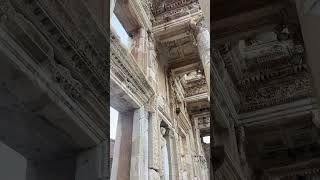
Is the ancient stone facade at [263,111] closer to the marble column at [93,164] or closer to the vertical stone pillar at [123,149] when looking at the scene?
the vertical stone pillar at [123,149]

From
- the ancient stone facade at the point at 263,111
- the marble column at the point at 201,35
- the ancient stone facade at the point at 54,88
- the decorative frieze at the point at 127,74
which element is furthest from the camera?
the marble column at the point at 201,35

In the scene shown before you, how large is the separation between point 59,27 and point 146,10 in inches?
350

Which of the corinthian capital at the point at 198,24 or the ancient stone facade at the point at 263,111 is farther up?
the corinthian capital at the point at 198,24

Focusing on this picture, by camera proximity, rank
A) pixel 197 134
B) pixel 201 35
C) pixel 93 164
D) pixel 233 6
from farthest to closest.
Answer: pixel 197 134 → pixel 201 35 → pixel 233 6 → pixel 93 164

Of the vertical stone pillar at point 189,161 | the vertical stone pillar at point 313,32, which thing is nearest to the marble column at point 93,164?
the vertical stone pillar at point 313,32

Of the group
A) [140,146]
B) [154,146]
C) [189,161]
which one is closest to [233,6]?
[140,146]

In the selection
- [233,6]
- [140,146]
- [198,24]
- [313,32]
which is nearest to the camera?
[313,32]

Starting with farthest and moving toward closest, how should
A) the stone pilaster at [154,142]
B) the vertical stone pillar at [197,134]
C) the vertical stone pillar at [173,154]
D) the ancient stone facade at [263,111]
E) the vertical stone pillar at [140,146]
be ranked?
1. the vertical stone pillar at [197,134]
2. the vertical stone pillar at [173,154]
3. the stone pilaster at [154,142]
4. the vertical stone pillar at [140,146]
5. the ancient stone facade at [263,111]

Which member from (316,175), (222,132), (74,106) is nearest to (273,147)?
(316,175)

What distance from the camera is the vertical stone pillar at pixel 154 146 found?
918 centimetres

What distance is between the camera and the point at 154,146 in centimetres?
963

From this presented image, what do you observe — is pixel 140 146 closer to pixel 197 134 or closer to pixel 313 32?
pixel 197 134

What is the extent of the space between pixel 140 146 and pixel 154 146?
0.45 meters

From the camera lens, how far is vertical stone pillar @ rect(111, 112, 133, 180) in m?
9.16
